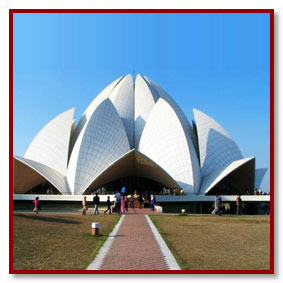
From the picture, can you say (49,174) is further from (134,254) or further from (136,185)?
(134,254)

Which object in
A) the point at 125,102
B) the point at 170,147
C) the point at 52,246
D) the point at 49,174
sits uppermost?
the point at 125,102

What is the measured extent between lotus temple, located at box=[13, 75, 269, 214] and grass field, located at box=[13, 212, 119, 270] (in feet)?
45.7

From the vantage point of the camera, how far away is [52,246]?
7586 millimetres

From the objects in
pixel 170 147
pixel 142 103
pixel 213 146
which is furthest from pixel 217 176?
pixel 142 103

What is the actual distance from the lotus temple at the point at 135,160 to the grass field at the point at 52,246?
13940 millimetres

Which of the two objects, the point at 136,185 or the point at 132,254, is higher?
the point at 132,254

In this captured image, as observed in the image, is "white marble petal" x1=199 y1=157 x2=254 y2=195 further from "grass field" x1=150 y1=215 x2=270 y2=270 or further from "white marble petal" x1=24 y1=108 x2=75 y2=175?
"grass field" x1=150 y1=215 x2=270 y2=270

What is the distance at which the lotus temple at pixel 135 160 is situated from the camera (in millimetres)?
25859

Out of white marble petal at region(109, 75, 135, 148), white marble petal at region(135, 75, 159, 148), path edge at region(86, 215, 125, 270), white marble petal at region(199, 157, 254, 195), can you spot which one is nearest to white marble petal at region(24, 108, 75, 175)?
white marble petal at region(109, 75, 135, 148)

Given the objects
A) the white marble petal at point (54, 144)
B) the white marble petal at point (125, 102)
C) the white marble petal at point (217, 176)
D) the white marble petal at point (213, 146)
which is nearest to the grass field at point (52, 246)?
the white marble petal at point (217, 176)

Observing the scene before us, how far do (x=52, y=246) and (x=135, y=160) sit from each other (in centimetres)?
1995

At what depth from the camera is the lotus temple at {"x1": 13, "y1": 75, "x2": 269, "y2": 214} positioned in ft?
84.8
